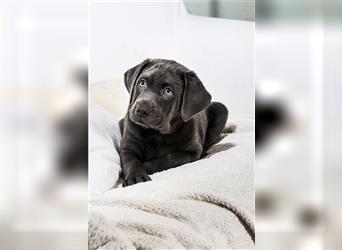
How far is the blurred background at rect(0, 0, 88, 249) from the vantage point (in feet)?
4.80

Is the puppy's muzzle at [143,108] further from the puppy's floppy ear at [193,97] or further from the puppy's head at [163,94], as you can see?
the puppy's floppy ear at [193,97]

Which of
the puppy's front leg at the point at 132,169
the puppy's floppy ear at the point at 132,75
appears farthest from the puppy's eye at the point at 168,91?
the puppy's front leg at the point at 132,169

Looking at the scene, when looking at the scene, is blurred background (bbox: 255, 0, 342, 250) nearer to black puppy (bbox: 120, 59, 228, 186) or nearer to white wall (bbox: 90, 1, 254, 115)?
white wall (bbox: 90, 1, 254, 115)

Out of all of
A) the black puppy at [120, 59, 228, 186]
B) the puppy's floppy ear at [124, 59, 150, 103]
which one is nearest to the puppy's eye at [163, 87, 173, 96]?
the black puppy at [120, 59, 228, 186]

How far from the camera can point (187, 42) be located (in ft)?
4.99

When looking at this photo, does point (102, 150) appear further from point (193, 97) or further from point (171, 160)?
point (193, 97)

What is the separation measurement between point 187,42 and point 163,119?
0.85 ft

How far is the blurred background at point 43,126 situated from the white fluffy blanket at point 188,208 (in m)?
0.10

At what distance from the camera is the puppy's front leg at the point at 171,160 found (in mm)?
1511

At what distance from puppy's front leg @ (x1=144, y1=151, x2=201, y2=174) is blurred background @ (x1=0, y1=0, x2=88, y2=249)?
0.70 feet

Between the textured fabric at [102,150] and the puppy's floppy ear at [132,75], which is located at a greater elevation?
the puppy's floppy ear at [132,75]

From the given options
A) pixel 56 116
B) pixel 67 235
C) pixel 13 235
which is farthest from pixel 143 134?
pixel 13 235

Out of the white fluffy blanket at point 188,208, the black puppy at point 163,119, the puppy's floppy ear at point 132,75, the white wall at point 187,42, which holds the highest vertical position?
the white wall at point 187,42

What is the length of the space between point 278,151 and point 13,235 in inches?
34.5
